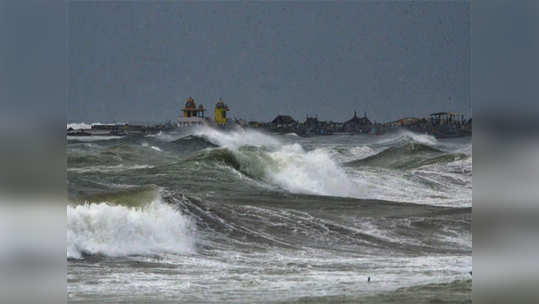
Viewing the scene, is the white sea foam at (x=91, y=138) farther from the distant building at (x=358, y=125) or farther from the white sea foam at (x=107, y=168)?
the distant building at (x=358, y=125)

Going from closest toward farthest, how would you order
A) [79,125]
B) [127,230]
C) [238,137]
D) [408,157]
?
[127,230], [79,125], [238,137], [408,157]

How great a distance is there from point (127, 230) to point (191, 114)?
102cm

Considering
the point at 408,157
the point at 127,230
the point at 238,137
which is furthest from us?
the point at 408,157

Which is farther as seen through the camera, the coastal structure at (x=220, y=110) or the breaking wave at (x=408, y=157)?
the breaking wave at (x=408, y=157)

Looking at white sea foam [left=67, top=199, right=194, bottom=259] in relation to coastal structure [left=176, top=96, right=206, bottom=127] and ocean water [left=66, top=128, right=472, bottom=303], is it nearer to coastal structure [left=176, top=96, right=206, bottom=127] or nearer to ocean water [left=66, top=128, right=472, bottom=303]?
ocean water [left=66, top=128, right=472, bottom=303]

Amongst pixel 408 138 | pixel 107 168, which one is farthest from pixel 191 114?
pixel 408 138

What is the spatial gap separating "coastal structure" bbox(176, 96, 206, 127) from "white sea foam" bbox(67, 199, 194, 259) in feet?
2.15

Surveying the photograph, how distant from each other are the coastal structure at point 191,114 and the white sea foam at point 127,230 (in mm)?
654

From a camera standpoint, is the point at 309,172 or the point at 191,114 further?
the point at 309,172

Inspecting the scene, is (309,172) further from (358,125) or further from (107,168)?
(107,168)

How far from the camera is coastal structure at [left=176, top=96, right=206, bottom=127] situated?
5.03 m

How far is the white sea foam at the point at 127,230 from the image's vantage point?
16.0 feet

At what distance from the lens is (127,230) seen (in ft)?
16.2

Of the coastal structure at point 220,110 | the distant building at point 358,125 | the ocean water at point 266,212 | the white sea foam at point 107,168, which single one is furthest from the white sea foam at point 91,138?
the distant building at point 358,125
